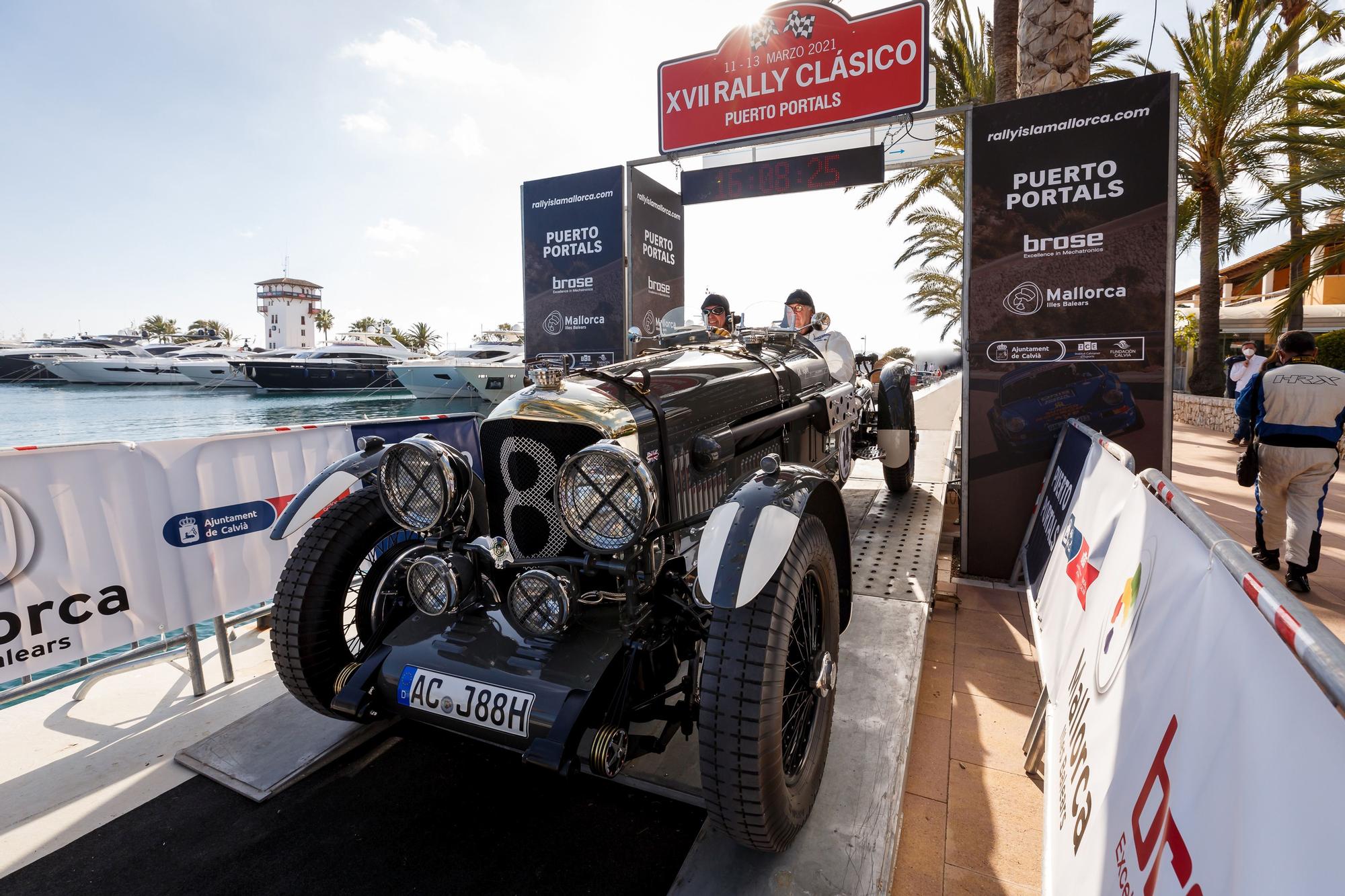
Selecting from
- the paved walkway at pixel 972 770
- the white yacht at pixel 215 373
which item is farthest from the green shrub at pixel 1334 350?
the white yacht at pixel 215 373

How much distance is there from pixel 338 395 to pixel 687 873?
129 feet

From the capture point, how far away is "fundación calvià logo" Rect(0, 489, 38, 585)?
2.68m

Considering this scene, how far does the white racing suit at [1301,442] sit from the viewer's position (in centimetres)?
395

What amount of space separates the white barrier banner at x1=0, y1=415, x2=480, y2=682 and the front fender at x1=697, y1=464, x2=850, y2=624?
284 cm

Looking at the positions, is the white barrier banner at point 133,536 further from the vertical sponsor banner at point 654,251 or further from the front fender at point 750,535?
the vertical sponsor banner at point 654,251

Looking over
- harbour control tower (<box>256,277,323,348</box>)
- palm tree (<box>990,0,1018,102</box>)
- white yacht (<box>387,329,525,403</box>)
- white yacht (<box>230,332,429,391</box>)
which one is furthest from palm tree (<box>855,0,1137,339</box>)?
harbour control tower (<box>256,277,323,348</box>)

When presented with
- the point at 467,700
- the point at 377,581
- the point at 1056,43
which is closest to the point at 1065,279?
the point at 1056,43

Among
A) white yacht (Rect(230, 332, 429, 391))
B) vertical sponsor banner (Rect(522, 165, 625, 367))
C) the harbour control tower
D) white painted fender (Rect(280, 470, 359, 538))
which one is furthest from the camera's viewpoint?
the harbour control tower

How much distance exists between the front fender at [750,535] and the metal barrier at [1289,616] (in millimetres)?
980

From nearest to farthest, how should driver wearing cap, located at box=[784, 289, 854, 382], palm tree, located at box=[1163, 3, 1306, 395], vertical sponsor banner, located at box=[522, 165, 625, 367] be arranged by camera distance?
driver wearing cap, located at box=[784, 289, 854, 382] < vertical sponsor banner, located at box=[522, 165, 625, 367] < palm tree, located at box=[1163, 3, 1306, 395]

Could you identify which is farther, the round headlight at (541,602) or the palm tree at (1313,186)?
the palm tree at (1313,186)

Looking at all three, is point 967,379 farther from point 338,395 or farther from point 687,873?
point 338,395

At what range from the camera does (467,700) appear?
2010mm

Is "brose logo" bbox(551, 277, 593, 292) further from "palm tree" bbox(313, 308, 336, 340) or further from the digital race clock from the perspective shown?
"palm tree" bbox(313, 308, 336, 340)
